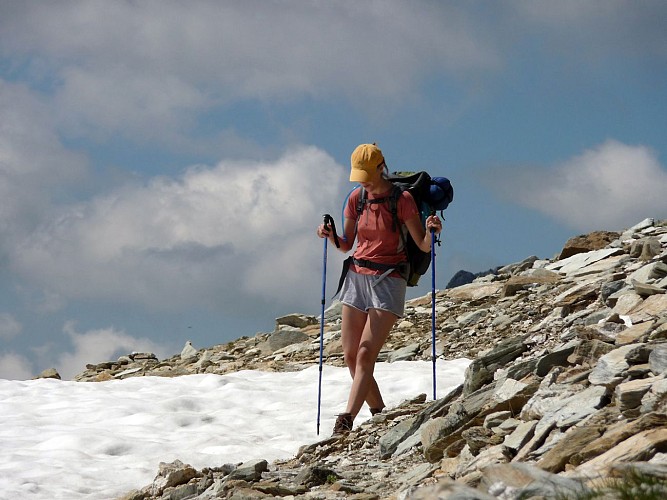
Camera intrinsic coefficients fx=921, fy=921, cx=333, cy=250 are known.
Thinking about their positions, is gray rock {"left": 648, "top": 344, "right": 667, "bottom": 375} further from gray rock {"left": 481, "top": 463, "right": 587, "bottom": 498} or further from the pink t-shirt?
the pink t-shirt

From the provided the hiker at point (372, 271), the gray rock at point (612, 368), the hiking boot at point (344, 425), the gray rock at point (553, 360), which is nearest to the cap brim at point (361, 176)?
the hiker at point (372, 271)

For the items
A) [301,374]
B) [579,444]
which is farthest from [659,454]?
[301,374]

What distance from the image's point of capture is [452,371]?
1658 cm

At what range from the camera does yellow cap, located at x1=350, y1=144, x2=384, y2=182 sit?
36.6ft

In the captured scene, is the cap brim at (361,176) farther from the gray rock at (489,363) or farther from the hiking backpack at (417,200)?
the gray rock at (489,363)

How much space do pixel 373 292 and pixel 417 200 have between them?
1280mm

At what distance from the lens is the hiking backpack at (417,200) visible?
37.1 ft

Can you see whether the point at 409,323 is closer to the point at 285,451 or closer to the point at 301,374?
the point at 301,374

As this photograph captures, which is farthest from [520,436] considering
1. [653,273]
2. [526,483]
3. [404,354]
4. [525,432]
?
[404,354]

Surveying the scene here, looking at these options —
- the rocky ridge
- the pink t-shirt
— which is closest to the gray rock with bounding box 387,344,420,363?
the rocky ridge

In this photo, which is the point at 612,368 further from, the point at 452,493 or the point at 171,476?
the point at 171,476

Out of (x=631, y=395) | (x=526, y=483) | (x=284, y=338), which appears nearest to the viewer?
(x=526, y=483)

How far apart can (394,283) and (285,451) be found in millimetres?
3289

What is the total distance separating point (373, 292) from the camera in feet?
36.8
